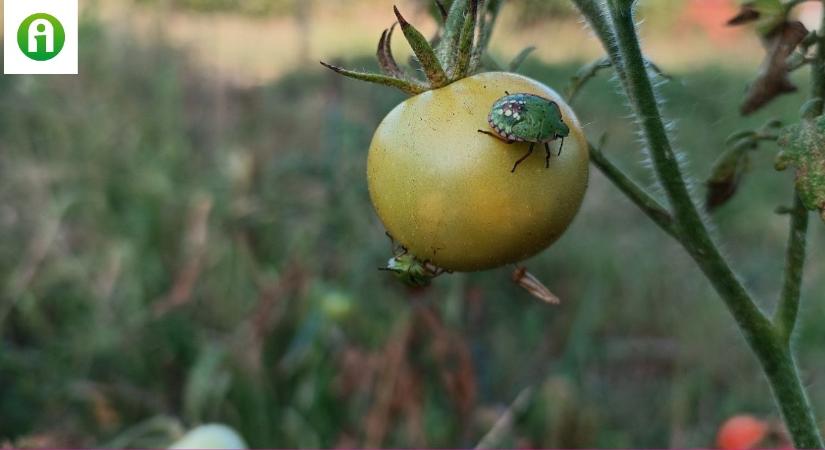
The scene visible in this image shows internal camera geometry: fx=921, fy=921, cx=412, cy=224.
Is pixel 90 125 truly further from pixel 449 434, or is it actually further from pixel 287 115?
pixel 449 434

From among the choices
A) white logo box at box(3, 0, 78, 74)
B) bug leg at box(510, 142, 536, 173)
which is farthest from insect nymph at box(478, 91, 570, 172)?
white logo box at box(3, 0, 78, 74)

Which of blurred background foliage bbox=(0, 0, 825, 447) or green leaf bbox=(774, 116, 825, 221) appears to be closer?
green leaf bbox=(774, 116, 825, 221)

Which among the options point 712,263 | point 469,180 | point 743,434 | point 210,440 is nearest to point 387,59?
point 469,180

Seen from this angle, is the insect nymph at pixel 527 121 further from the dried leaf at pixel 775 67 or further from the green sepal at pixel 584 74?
the dried leaf at pixel 775 67

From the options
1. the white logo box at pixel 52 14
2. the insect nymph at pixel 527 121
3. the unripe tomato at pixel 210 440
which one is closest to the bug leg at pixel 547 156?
the insect nymph at pixel 527 121

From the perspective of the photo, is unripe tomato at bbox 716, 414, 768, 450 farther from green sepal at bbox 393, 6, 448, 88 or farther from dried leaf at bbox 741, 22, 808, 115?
green sepal at bbox 393, 6, 448, 88

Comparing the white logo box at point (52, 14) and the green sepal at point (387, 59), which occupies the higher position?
the green sepal at point (387, 59)
